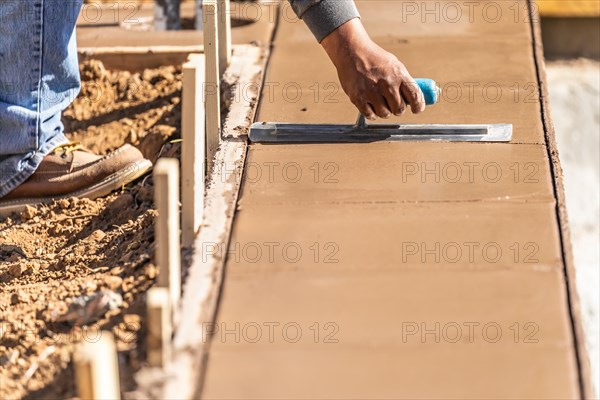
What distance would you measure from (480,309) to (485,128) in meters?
0.96

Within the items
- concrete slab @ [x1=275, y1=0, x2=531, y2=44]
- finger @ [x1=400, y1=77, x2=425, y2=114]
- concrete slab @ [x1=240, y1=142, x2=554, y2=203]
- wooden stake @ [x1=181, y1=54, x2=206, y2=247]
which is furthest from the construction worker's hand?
concrete slab @ [x1=275, y1=0, x2=531, y2=44]

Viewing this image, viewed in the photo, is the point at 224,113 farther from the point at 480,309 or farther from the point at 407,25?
the point at 480,309

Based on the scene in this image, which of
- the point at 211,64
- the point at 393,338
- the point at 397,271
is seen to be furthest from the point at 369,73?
the point at 393,338

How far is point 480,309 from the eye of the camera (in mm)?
2174

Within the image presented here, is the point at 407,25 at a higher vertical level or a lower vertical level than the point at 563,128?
higher

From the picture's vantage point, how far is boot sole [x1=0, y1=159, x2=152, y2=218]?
10.5ft

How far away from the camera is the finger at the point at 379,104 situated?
9.14 feet

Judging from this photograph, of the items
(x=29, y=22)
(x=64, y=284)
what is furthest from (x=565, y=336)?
(x=29, y=22)

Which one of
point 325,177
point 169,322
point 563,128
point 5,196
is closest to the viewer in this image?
point 169,322

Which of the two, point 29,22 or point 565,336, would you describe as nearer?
point 565,336

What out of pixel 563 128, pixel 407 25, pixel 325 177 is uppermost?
pixel 407 25

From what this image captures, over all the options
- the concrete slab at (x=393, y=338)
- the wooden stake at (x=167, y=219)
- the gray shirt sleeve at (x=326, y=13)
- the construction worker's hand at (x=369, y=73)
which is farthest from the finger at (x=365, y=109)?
the wooden stake at (x=167, y=219)

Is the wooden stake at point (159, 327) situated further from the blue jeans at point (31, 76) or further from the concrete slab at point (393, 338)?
the blue jeans at point (31, 76)

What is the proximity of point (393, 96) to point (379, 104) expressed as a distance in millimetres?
53
